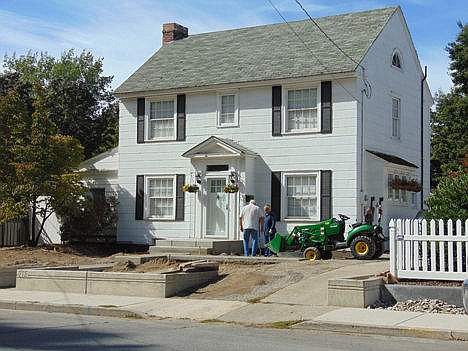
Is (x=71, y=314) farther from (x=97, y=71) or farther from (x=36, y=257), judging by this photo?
(x=97, y=71)

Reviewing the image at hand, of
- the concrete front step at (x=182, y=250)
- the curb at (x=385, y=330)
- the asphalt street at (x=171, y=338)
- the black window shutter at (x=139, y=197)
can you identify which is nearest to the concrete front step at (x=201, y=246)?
the concrete front step at (x=182, y=250)

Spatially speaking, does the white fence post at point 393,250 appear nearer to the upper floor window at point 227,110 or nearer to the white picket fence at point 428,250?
the white picket fence at point 428,250

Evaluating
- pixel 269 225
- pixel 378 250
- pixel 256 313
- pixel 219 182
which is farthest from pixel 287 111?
pixel 256 313

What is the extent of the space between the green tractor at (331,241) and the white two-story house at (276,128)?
2.93 metres

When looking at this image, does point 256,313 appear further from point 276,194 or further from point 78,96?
point 78,96

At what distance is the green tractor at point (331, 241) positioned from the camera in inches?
782

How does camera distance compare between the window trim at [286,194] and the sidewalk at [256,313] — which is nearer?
the sidewalk at [256,313]

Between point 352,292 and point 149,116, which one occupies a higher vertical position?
point 149,116

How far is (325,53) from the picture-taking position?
2495cm

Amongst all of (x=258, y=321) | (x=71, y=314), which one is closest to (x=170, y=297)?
(x=71, y=314)

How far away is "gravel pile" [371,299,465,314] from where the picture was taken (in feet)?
43.3

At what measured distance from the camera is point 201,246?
2366cm

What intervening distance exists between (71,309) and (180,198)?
1233cm

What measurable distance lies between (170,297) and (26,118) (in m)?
12.8
